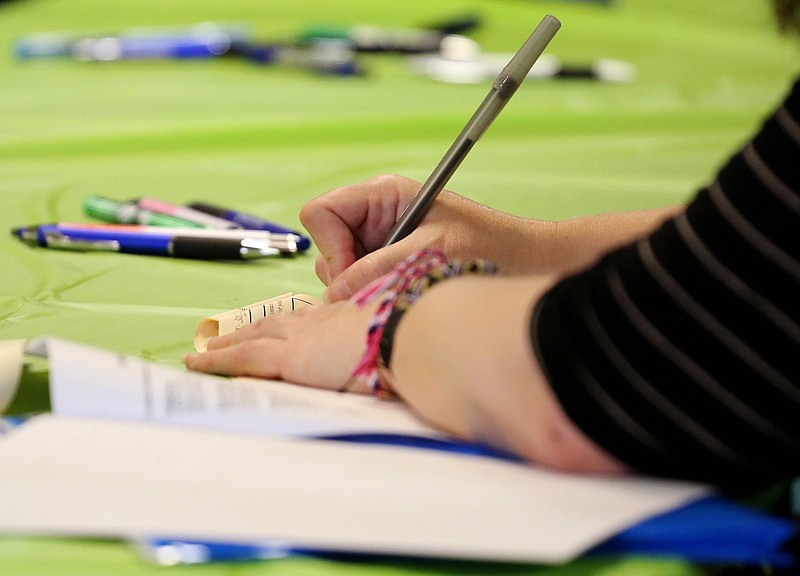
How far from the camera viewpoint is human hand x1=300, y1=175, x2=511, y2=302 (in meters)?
0.67

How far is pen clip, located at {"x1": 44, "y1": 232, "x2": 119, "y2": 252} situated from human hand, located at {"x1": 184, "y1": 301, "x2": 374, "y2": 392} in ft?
0.97

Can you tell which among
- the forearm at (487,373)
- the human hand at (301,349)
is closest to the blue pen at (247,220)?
the human hand at (301,349)

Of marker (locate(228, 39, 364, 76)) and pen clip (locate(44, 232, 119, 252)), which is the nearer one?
pen clip (locate(44, 232, 119, 252))

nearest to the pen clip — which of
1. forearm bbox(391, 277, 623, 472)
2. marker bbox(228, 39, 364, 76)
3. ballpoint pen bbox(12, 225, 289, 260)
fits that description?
ballpoint pen bbox(12, 225, 289, 260)

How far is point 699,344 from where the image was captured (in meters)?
0.41

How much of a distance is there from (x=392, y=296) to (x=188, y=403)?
12cm

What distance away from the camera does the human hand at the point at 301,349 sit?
55 cm

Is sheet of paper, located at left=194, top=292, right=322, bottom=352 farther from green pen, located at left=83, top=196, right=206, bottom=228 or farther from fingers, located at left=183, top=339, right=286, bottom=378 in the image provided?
green pen, located at left=83, top=196, right=206, bottom=228

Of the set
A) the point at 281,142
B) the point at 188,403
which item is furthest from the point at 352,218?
the point at 281,142

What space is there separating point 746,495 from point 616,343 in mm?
116

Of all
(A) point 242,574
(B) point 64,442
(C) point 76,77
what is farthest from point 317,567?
(C) point 76,77

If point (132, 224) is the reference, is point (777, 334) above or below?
above

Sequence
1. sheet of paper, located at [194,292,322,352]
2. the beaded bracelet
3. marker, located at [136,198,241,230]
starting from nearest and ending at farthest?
the beaded bracelet
sheet of paper, located at [194,292,322,352]
marker, located at [136,198,241,230]

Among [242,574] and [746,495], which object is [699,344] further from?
[242,574]
